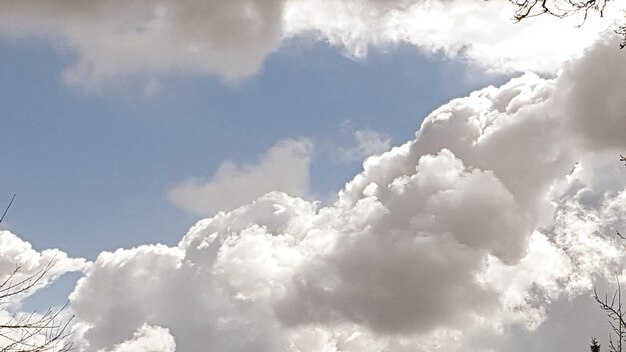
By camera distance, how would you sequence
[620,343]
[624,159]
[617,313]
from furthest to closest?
[620,343] → [617,313] → [624,159]

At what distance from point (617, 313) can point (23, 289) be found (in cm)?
1277

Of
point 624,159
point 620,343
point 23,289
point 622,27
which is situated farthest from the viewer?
point 620,343

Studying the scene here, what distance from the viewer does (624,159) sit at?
11.1 m

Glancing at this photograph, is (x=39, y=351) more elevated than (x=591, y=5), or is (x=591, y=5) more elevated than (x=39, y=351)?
(x=591, y=5)

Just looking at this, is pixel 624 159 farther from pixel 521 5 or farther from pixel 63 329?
pixel 63 329

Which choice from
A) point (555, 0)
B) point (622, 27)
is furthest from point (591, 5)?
point (622, 27)

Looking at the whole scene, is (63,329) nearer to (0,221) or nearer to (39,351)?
(39,351)

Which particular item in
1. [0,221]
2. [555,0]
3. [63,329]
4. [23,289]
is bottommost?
[63,329]

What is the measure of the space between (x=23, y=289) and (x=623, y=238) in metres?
10.5

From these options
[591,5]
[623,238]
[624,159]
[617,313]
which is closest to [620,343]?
[617,313]

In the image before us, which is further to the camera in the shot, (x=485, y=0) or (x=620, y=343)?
(x=620, y=343)

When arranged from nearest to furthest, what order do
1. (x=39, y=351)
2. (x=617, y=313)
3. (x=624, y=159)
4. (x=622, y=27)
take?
(x=39, y=351) < (x=622, y=27) < (x=624, y=159) < (x=617, y=313)

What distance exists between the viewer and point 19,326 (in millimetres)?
8695

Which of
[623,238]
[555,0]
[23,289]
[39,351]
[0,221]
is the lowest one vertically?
[39,351]
